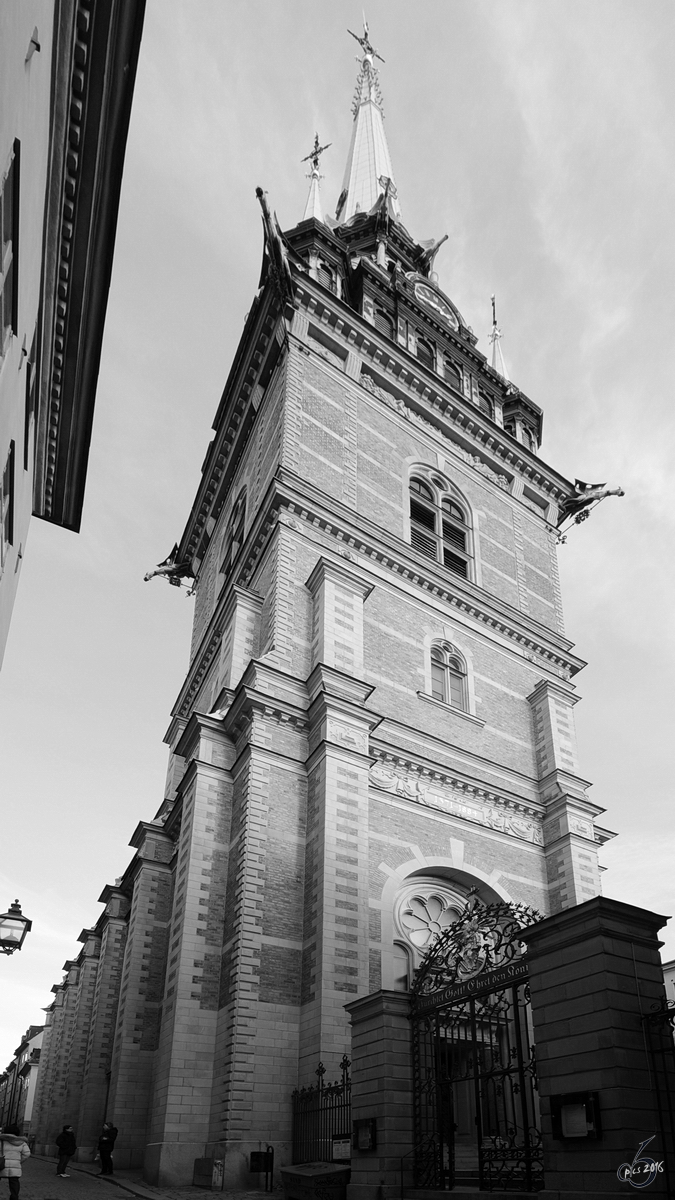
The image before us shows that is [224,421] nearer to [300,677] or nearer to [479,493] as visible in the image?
[479,493]

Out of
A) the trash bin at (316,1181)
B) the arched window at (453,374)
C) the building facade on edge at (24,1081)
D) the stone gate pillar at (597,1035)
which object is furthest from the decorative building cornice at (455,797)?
the building facade on edge at (24,1081)

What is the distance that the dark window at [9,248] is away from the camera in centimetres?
796

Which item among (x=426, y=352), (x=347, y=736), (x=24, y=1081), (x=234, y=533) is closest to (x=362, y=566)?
(x=347, y=736)

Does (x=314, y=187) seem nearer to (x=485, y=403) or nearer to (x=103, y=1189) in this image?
(x=485, y=403)

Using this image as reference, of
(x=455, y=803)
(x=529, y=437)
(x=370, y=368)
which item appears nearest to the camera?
(x=455, y=803)

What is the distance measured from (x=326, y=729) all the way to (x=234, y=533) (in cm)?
1267

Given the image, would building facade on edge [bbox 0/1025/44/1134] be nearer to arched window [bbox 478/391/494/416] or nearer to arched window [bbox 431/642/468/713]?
arched window [bbox 431/642/468/713]

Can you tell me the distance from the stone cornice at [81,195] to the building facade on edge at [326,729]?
7359mm

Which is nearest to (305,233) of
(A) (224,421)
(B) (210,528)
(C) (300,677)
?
(A) (224,421)

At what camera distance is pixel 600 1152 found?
26.1 ft

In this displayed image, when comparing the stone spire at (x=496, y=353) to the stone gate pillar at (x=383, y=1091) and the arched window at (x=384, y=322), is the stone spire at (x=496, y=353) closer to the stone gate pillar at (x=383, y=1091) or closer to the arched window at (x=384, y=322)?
the arched window at (x=384, y=322)

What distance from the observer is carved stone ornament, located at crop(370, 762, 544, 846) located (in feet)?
68.4

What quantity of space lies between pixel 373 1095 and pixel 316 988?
15.0 feet

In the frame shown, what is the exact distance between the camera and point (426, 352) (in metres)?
35.6
